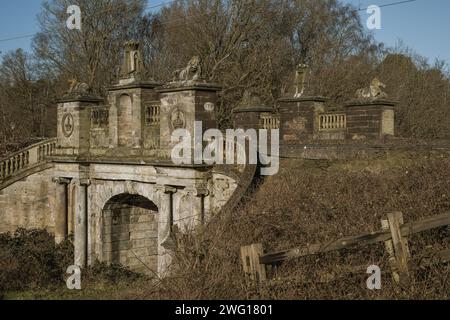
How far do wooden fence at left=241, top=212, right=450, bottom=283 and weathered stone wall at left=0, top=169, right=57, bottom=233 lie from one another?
14390mm

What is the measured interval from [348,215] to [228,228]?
2103mm

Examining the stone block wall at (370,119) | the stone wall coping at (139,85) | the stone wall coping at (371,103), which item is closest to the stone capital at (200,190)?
the stone wall coping at (139,85)

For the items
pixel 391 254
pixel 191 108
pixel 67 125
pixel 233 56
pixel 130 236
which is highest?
pixel 233 56

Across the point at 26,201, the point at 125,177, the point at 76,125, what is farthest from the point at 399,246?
the point at 26,201

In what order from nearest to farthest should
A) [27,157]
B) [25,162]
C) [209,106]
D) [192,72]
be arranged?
[192,72] < [209,106] < [25,162] < [27,157]

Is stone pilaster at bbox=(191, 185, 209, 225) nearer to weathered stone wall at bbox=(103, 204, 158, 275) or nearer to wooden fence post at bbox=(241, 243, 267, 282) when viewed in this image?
weathered stone wall at bbox=(103, 204, 158, 275)

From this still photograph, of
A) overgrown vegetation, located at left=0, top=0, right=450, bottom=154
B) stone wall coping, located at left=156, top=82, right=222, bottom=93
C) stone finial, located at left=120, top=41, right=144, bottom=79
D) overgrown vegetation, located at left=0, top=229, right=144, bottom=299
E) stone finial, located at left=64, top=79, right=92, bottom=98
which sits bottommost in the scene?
overgrown vegetation, located at left=0, top=229, right=144, bottom=299

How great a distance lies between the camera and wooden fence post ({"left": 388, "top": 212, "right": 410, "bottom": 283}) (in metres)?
7.04

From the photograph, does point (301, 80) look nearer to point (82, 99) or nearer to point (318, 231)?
point (82, 99)

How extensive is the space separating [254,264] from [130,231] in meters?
10.4

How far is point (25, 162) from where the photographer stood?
2080 centimetres

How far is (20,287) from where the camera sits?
12953 mm

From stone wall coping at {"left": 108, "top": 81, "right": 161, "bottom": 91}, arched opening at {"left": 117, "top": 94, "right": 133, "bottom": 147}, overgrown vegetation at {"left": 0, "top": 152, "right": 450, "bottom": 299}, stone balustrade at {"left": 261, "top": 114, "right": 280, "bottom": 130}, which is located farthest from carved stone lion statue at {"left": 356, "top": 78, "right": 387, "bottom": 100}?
arched opening at {"left": 117, "top": 94, "right": 133, "bottom": 147}
